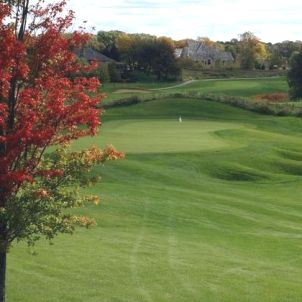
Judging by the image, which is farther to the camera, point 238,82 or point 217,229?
point 238,82

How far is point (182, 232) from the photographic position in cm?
1886

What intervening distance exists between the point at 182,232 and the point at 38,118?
10287 mm

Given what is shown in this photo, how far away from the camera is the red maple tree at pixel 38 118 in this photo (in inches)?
358

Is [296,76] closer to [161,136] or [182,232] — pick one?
[161,136]

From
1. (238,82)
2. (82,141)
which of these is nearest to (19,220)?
(82,141)

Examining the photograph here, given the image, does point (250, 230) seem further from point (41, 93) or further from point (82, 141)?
point (82, 141)

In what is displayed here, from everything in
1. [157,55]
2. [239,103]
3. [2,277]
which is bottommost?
[2,277]

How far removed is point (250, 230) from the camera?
1997 cm

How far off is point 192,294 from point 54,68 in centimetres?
555

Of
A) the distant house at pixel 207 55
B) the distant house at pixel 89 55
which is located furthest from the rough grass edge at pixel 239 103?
the distant house at pixel 207 55

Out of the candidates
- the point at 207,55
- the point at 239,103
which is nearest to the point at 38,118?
the point at 239,103

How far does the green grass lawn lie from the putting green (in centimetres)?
Result: 12

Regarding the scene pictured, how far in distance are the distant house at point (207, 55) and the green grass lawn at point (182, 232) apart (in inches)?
5121

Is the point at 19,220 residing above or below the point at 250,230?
above
